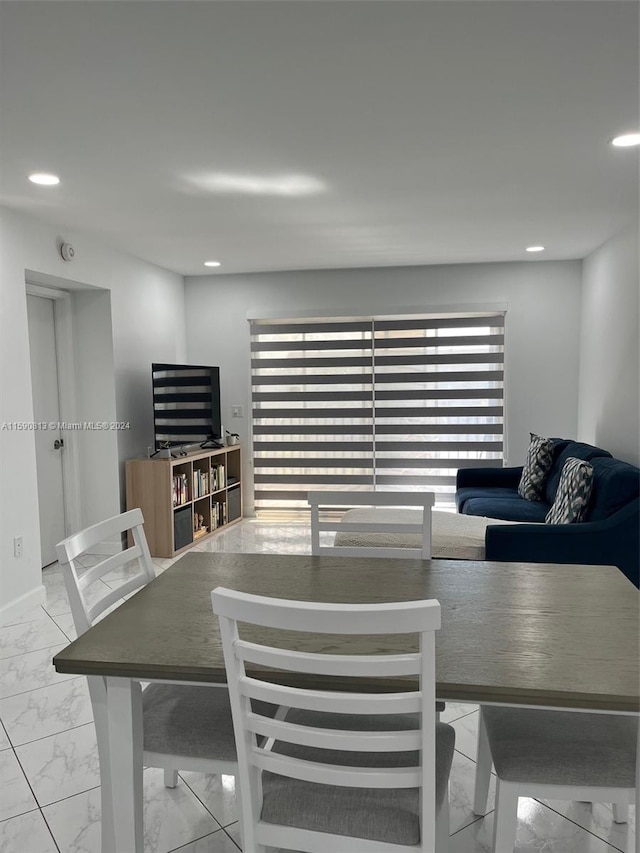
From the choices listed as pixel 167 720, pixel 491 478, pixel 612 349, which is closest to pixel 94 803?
pixel 167 720

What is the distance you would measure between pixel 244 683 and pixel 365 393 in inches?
199

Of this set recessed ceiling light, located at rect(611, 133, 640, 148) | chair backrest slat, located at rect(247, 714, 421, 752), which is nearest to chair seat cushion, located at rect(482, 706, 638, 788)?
chair backrest slat, located at rect(247, 714, 421, 752)

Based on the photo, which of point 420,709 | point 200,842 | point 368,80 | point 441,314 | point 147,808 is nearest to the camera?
point 420,709

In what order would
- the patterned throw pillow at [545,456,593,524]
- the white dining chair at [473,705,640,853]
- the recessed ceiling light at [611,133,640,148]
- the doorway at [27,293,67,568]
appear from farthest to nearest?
the doorway at [27,293,67,568], the patterned throw pillow at [545,456,593,524], the recessed ceiling light at [611,133,640,148], the white dining chair at [473,705,640,853]

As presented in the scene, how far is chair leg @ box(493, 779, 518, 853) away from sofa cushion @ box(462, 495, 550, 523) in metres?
3.00

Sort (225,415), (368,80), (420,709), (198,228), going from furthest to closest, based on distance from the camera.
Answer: (225,415)
(198,228)
(368,80)
(420,709)

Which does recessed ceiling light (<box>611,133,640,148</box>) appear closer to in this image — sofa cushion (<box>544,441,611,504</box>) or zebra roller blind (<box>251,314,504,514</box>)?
sofa cushion (<box>544,441,611,504</box>)

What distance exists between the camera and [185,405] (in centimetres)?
556

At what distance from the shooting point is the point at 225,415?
6445 millimetres

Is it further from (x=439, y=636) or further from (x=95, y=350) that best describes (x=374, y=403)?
(x=439, y=636)

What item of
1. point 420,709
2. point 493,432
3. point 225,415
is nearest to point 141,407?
point 225,415

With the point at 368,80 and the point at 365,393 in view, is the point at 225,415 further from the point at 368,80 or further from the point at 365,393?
the point at 368,80

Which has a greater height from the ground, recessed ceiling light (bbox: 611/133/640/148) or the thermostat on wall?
recessed ceiling light (bbox: 611/133/640/148)

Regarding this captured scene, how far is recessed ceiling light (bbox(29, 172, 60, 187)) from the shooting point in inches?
126
